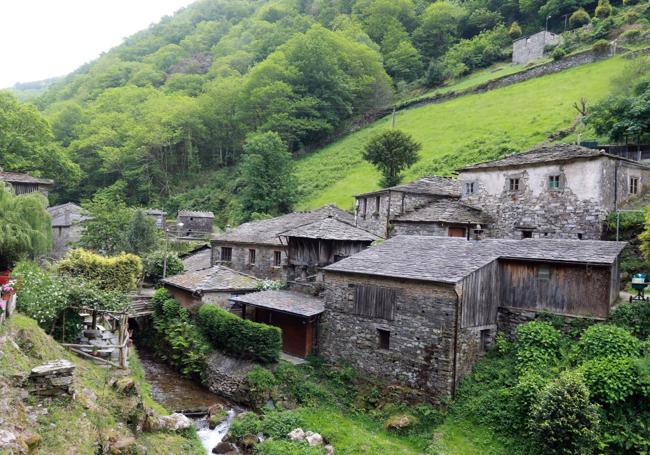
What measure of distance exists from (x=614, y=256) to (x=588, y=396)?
543cm

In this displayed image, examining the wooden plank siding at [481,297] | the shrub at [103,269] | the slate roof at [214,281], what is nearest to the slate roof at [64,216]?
the shrub at [103,269]

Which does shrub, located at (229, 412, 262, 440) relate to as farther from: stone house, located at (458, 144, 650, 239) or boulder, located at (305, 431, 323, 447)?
stone house, located at (458, 144, 650, 239)

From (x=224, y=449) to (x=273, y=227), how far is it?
18291 mm

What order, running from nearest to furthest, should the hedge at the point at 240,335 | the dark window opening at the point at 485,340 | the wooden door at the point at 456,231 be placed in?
the dark window opening at the point at 485,340
the hedge at the point at 240,335
the wooden door at the point at 456,231

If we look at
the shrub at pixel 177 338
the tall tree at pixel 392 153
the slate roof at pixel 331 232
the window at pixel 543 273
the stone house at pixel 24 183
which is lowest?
the shrub at pixel 177 338

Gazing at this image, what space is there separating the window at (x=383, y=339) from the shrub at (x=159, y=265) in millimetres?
20471

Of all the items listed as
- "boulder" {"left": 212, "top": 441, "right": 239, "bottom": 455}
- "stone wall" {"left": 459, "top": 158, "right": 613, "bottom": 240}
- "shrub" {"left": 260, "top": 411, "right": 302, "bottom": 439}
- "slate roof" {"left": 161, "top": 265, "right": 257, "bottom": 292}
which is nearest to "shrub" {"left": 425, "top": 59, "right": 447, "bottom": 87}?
"stone wall" {"left": 459, "top": 158, "right": 613, "bottom": 240}

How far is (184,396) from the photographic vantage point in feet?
63.2

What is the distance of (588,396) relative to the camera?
1270 centimetres

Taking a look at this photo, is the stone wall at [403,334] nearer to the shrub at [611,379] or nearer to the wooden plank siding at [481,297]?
the wooden plank siding at [481,297]

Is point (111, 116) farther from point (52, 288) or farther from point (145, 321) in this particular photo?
point (52, 288)

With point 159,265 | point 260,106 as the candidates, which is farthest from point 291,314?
point 260,106

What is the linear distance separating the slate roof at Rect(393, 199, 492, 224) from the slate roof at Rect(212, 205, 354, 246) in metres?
5.49

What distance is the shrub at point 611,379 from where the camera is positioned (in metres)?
13.0
